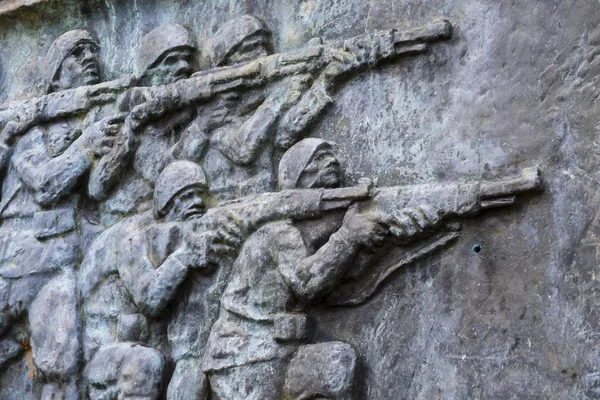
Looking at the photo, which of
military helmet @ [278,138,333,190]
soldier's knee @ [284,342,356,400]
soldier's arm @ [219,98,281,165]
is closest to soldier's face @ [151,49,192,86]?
soldier's arm @ [219,98,281,165]

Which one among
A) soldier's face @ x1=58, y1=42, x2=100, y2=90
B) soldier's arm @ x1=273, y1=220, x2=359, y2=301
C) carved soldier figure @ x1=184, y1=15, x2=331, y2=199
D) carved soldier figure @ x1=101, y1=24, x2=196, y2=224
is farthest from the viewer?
soldier's face @ x1=58, y1=42, x2=100, y2=90

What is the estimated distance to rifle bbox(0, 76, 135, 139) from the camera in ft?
24.3

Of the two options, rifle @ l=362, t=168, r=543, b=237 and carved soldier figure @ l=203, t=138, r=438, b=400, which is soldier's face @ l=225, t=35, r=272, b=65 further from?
rifle @ l=362, t=168, r=543, b=237

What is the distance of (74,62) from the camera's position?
7.65 m

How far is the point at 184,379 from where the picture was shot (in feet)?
21.1

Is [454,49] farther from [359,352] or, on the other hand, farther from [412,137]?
[359,352]

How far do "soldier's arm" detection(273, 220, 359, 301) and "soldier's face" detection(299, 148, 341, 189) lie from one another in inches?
12.1

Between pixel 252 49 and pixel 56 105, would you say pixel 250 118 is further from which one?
pixel 56 105

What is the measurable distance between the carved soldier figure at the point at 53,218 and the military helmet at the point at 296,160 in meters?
1.42

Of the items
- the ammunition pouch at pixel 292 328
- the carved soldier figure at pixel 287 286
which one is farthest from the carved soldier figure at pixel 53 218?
the ammunition pouch at pixel 292 328

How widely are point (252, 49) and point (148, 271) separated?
1.38 m

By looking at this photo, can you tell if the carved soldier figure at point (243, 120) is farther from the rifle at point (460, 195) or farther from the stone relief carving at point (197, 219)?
the rifle at point (460, 195)

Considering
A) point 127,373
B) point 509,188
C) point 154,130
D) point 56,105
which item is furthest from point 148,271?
point 509,188

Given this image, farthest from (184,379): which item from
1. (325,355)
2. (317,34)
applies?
(317,34)
